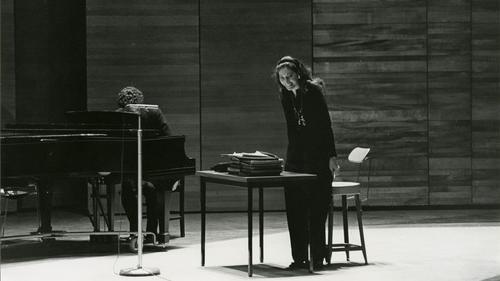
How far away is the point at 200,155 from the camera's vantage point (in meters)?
10.1

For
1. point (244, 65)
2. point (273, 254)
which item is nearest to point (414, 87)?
point (244, 65)

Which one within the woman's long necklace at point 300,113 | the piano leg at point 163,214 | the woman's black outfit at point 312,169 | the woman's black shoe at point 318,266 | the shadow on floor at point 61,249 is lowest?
the shadow on floor at point 61,249

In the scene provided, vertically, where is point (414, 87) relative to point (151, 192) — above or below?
above

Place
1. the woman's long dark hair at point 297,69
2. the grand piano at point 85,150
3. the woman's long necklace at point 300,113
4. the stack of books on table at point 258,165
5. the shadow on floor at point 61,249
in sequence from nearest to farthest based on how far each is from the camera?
the stack of books on table at point 258,165
the woman's long dark hair at point 297,69
the woman's long necklace at point 300,113
the grand piano at point 85,150
the shadow on floor at point 61,249

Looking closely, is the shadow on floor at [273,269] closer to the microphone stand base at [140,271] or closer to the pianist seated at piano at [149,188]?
the microphone stand base at [140,271]

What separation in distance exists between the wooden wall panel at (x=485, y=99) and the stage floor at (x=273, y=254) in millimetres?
723

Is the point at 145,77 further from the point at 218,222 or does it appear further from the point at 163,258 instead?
the point at 163,258

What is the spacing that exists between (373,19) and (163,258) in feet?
14.2

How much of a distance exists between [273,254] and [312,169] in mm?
1032

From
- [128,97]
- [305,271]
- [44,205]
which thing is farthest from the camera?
[128,97]

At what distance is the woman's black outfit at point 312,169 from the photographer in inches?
245

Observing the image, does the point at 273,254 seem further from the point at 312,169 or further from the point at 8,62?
the point at 8,62

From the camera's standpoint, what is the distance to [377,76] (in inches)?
399

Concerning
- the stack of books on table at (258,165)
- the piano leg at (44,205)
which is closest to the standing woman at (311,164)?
the stack of books on table at (258,165)
